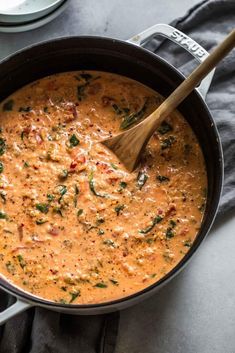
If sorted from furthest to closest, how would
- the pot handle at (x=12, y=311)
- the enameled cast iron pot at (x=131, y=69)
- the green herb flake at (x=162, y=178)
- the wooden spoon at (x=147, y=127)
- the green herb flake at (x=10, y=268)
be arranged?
the green herb flake at (x=162, y=178) → the green herb flake at (x=10, y=268) → the enameled cast iron pot at (x=131, y=69) → the wooden spoon at (x=147, y=127) → the pot handle at (x=12, y=311)

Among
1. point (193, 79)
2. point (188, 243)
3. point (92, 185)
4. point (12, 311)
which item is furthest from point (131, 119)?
point (12, 311)

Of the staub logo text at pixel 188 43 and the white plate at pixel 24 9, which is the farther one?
the white plate at pixel 24 9

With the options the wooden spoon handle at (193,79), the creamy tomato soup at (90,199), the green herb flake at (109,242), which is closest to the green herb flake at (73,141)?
the creamy tomato soup at (90,199)

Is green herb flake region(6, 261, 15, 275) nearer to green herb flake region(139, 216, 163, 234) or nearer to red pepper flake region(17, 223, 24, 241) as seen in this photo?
red pepper flake region(17, 223, 24, 241)

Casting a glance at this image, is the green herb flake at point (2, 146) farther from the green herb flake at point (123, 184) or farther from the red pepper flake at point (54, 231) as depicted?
the green herb flake at point (123, 184)

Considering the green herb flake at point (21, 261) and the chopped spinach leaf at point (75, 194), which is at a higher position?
the chopped spinach leaf at point (75, 194)

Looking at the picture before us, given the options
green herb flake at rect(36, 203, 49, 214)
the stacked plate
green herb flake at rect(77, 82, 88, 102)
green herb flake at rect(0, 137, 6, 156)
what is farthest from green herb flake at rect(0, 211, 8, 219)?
the stacked plate

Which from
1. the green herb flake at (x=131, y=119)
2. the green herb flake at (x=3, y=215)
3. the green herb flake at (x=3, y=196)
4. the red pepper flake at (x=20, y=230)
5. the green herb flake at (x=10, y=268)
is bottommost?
the green herb flake at (x=10, y=268)
